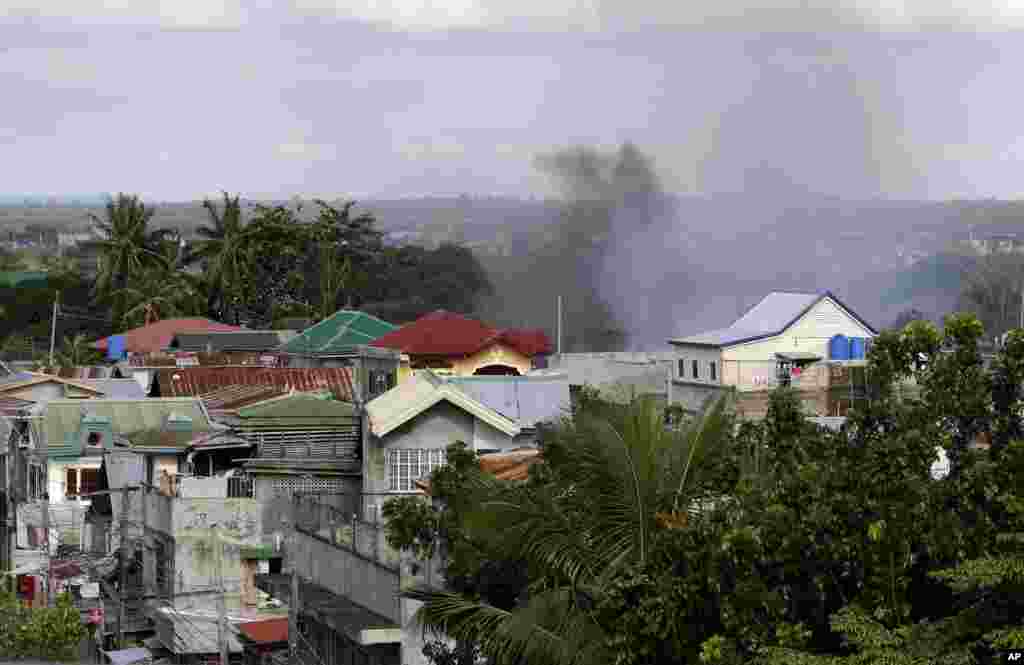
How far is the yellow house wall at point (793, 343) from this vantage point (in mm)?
59719

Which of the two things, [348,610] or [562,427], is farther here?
[348,610]

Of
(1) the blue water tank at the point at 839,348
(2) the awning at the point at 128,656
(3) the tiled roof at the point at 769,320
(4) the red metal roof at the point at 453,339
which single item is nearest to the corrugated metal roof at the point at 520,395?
(2) the awning at the point at 128,656

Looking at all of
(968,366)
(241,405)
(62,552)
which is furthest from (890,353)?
(241,405)

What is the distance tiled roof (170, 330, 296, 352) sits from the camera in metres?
88.1

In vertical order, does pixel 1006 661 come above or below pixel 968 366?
below

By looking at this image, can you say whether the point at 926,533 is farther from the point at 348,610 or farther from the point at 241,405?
the point at 241,405

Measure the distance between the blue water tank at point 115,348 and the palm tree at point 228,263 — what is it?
2434 centimetres

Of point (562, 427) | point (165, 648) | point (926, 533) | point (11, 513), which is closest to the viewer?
point (926, 533)

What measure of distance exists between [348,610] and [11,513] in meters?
24.9

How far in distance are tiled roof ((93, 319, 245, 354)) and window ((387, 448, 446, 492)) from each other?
49.3 m

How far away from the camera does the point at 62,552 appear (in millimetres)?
49000

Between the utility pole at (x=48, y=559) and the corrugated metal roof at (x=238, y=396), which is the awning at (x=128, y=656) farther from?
the corrugated metal roof at (x=238, y=396)

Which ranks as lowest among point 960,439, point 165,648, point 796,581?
point 165,648

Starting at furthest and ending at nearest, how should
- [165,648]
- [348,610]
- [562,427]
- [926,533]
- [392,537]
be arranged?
[165,648], [348,610], [392,537], [562,427], [926,533]
